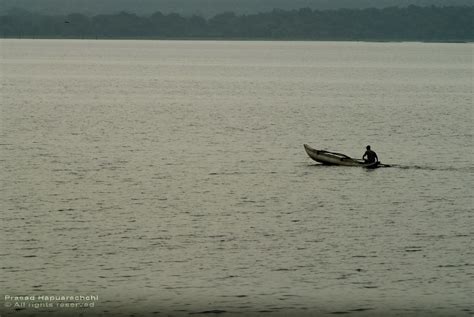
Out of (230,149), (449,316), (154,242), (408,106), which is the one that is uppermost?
(408,106)

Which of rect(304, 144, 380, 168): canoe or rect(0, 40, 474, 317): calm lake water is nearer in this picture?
rect(0, 40, 474, 317): calm lake water

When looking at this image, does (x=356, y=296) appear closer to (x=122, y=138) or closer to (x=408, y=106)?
(x=122, y=138)

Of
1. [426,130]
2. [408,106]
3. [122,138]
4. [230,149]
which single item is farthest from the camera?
[408,106]

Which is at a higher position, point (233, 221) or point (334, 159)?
point (334, 159)

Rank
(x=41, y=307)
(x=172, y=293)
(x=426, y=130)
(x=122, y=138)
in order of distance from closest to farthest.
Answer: (x=41, y=307) → (x=172, y=293) → (x=122, y=138) → (x=426, y=130)

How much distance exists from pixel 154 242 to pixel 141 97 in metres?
121

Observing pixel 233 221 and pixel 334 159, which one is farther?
pixel 334 159

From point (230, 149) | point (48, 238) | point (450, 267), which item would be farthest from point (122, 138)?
point (450, 267)

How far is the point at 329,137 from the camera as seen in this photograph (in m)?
90.4

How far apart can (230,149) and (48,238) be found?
39.2 meters

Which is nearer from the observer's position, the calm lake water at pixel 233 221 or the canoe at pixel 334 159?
the calm lake water at pixel 233 221

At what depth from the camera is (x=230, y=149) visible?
3086 inches

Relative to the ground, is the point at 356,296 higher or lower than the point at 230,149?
lower

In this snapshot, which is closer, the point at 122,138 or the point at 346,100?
the point at 122,138
